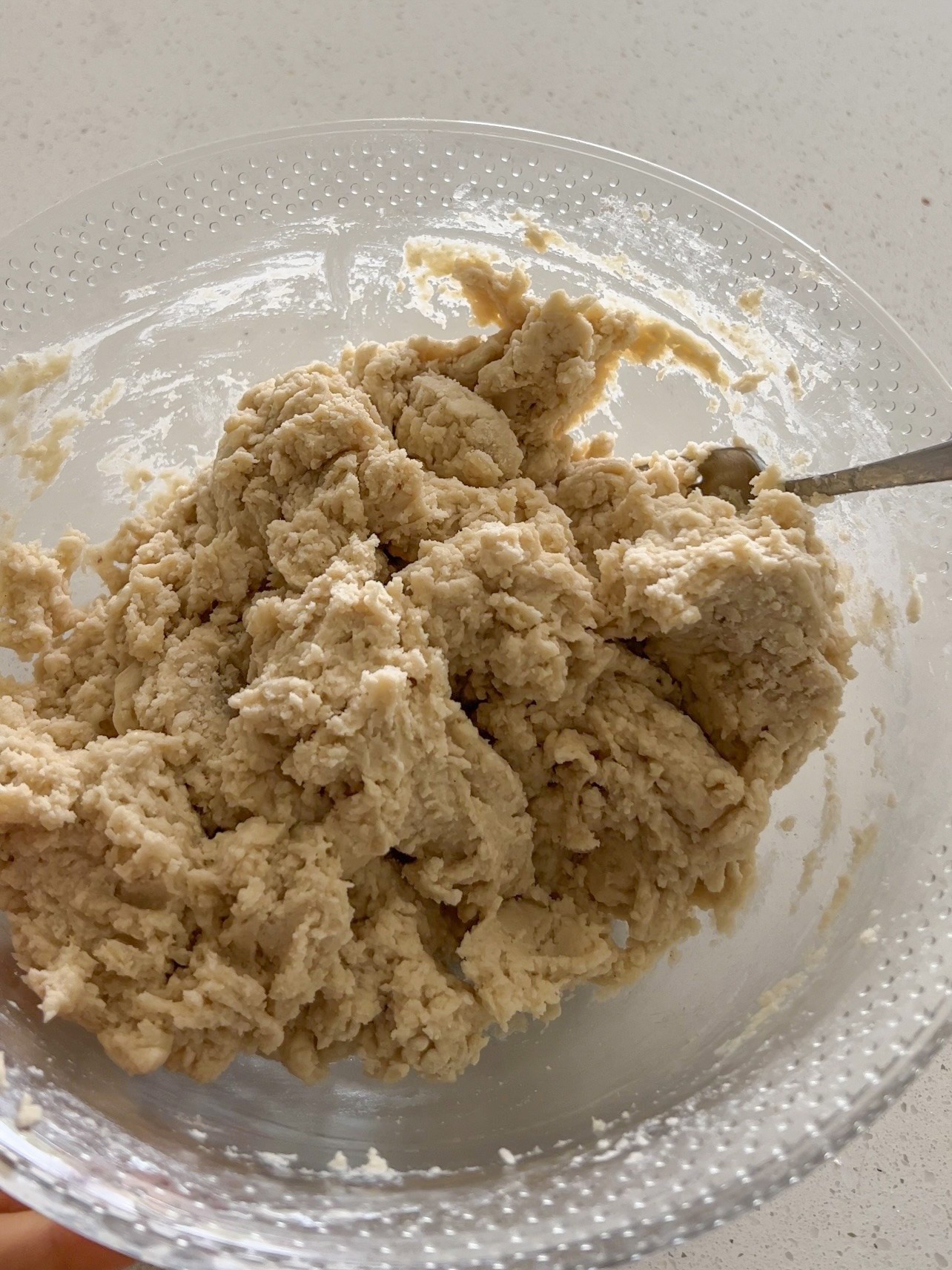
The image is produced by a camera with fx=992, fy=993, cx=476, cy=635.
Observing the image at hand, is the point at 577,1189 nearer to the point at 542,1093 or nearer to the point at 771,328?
the point at 542,1093

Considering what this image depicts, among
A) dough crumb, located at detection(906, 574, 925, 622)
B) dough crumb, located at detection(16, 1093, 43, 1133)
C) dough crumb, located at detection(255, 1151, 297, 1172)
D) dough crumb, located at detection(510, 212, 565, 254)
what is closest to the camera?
dough crumb, located at detection(16, 1093, 43, 1133)

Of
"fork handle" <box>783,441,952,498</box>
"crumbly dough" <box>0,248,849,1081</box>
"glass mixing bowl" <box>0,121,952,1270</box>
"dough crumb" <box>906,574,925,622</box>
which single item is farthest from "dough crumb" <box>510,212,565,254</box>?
"dough crumb" <box>906,574,925,622</box>

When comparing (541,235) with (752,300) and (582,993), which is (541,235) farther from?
(582,993)

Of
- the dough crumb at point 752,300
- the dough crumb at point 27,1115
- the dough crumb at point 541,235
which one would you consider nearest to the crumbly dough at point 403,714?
the dough crumb at point 27,1115

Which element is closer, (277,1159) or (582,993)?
(277,1159)

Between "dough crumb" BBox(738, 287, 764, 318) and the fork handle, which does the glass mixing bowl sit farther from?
the fork handle

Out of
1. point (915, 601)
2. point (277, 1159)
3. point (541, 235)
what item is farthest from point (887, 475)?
point (277, 1159)
